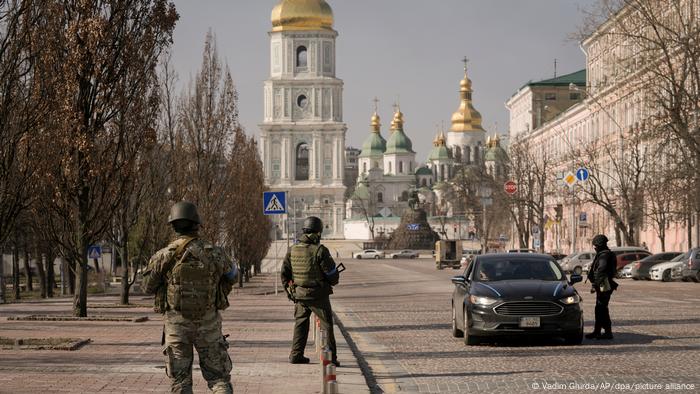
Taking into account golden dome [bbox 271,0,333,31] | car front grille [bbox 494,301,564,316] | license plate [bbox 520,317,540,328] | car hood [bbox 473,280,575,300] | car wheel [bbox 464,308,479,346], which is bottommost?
car wheel [bbox 464,308,479,346]

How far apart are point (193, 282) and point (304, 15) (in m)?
174

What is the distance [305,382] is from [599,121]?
84.8 metres

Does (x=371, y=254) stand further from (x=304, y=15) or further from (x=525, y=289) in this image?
(x=525, y=289)

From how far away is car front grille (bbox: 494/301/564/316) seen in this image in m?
18.9

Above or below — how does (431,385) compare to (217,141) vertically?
below

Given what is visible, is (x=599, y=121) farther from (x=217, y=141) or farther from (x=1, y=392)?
(x=1, y=392)

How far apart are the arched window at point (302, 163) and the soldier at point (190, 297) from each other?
589 ft

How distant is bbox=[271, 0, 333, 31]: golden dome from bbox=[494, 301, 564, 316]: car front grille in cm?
16472

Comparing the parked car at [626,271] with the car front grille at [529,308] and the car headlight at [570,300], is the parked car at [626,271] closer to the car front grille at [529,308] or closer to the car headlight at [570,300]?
the car headlight at [570,300]

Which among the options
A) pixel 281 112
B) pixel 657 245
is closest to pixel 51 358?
pixel 657 245

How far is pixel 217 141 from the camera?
44531 millimetres

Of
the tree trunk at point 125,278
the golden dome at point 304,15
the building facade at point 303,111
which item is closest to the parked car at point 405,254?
the building facade at point 303,111

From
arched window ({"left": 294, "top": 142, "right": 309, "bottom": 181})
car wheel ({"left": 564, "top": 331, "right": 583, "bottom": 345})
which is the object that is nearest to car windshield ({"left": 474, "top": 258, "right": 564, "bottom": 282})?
car wheel ({"left": 564, "top": 331, "right": 583, "bottom": 345})

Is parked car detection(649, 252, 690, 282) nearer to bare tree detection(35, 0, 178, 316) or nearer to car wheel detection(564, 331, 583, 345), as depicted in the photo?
bare tree detection(35, 0, 178, 316)
